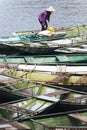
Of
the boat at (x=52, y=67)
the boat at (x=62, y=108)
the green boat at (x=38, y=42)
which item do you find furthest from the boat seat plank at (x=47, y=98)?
the green boat at (x=38, y=42)

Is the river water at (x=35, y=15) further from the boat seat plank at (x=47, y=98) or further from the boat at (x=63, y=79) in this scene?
the boat seat plank at (x=47, y=98)

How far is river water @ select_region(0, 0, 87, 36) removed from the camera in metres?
41.5

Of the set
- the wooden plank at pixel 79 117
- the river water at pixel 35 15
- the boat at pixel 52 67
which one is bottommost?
the river water at pixel 35 15

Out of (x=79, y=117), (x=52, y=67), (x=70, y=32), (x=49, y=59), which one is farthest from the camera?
(x=70, y=32)

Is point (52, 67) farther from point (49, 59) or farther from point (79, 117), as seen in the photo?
point (79, 117)

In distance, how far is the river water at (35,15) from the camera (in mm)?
41500

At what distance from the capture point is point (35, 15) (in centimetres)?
4950

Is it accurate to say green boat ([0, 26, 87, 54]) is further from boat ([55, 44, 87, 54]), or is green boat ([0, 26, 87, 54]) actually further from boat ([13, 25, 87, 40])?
boat ([55, 44, 87, 54])

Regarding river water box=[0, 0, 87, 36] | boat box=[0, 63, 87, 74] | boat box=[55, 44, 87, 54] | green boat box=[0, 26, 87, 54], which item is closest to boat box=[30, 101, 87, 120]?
boat box=[0, 63, 87, 74]

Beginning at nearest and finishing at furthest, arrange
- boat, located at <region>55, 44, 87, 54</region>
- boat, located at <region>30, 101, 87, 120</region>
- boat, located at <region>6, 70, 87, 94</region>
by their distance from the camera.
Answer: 1. boat, located at <region>30, 101, 87, 120</region>
2. boat, located at <region>6, 70, 87, 94</region>
3. boat, located at <region>55, 44, 87, 54</region>

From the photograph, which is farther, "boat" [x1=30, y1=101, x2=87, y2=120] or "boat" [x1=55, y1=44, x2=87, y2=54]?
"boat" [x1=55, y1=44, x2=87, y2=54]

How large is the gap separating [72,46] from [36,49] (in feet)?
Result: 8.86

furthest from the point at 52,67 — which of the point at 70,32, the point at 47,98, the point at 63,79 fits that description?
the point at 70,32

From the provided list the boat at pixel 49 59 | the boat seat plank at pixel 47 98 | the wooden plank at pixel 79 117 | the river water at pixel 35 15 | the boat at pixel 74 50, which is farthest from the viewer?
the river water at pixel 35 15
